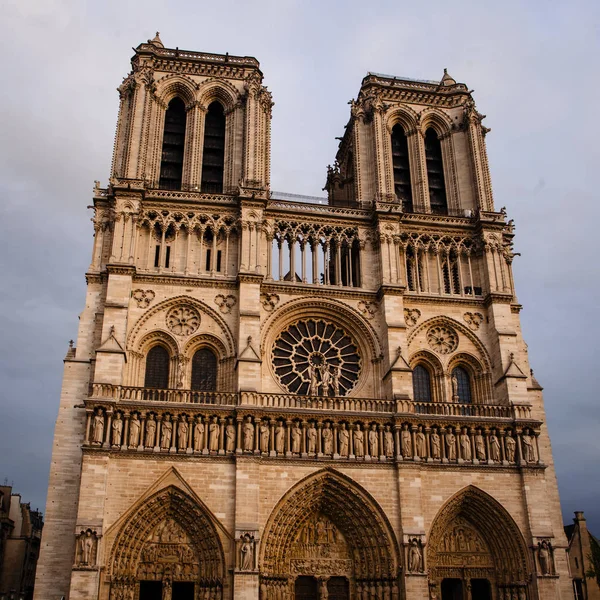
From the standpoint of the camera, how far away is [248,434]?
2234 cm

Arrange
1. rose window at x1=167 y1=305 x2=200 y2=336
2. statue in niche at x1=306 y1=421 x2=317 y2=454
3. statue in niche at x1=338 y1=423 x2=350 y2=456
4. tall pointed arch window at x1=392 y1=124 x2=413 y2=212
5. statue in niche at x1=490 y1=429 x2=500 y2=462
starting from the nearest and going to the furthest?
statue in niche at x1=306 y1=421 x2=317 y2=454, statue in niche at x1=338 y1=423 x2=350 y2=456, statue in niche at x1=490 y1=429 x2=500 y2=462, rose window at x1=167 y1=305 x2=200 y2=336, tall pointed arch window at x1=392 y1=124 x2=413 y2=212

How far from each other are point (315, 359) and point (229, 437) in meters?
4.81

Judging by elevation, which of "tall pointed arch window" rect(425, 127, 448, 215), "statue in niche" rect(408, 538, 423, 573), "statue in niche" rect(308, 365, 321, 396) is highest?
"tall pointed arch window" rect(425, 127, 448, 215)

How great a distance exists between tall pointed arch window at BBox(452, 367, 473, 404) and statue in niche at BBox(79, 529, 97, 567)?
12901 mm

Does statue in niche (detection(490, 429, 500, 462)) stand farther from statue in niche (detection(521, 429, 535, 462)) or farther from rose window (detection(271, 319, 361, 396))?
rose window (detection(271, 319, 361, 396))

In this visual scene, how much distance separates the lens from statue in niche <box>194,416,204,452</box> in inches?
873

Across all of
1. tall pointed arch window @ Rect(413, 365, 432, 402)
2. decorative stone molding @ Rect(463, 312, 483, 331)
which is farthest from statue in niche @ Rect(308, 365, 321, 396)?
decorative stone molding @ Rect(463, 312, 483, 331)

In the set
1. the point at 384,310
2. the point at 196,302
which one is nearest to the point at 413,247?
the point at 384,310

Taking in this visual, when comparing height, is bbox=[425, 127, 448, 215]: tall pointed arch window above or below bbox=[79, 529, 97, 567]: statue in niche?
above

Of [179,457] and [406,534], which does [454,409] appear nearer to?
[406,534]

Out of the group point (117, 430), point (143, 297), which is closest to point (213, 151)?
point (143, 297)

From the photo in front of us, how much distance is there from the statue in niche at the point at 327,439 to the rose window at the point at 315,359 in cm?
177

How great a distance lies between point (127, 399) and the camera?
22516 millimetres

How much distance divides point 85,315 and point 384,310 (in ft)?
33.4
